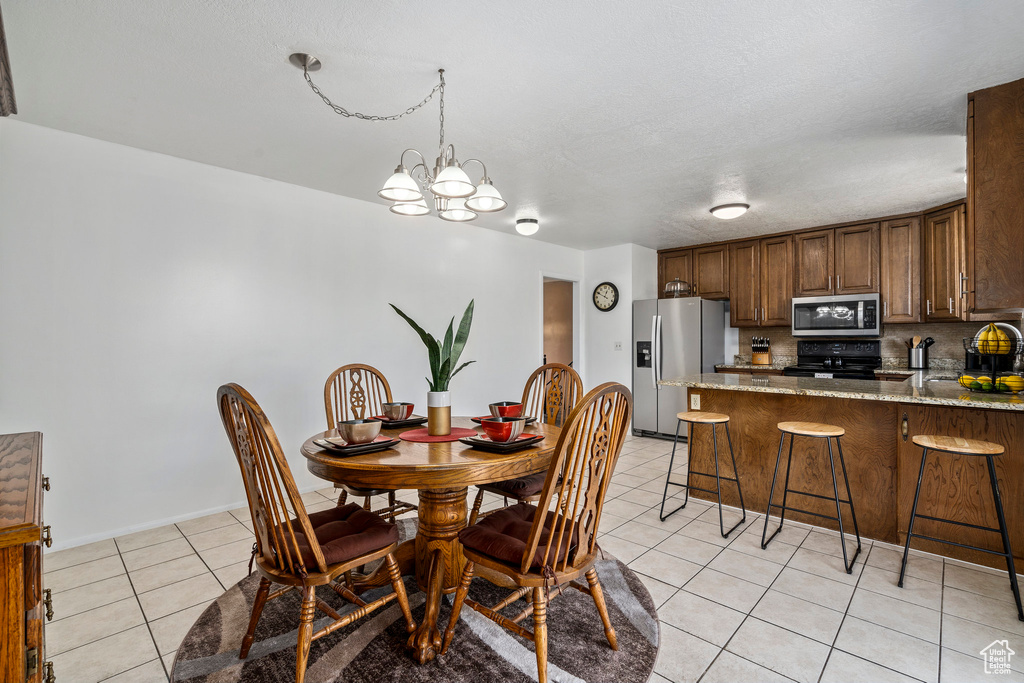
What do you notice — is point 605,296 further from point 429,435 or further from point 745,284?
point 429,435

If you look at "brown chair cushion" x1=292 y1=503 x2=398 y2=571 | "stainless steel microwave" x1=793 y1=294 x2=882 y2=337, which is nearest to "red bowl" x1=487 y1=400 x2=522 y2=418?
"brown chair cushion" x1=292 y1=503 x2=398 y2=571

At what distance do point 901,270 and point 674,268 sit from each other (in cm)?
221

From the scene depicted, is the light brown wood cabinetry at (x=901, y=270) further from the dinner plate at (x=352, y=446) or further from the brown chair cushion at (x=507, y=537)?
the dinner plate at (x=352, y=446)

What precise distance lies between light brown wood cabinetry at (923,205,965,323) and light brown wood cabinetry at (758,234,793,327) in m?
1.11

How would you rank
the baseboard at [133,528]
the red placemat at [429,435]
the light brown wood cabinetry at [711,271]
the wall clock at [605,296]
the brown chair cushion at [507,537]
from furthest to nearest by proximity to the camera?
the wall clock at [605,296] → the light brown wood cabinetry at [711,271] → the baseboard at [133,528] → the red placemat at [429,435] → the brown chair cushion at [507,537]

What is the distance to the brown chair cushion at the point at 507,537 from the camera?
156cm

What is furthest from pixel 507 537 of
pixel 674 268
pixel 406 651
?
pixel 674 268

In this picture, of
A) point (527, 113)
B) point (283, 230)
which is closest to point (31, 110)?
point (283, 230)

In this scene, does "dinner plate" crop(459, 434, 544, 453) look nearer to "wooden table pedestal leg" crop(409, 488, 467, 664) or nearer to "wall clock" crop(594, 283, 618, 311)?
"wooden table pedestal leg" crop(409, 488, 467, 664)

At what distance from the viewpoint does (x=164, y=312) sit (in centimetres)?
300

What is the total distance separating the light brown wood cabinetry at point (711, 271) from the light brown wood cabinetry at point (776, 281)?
0.40 meters

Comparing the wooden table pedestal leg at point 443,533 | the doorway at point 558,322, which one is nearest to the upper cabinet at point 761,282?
the doorway at point 558,322

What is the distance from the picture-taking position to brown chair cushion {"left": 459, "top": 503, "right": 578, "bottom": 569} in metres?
1.56

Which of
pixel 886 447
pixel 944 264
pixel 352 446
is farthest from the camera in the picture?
pixel 944 264
